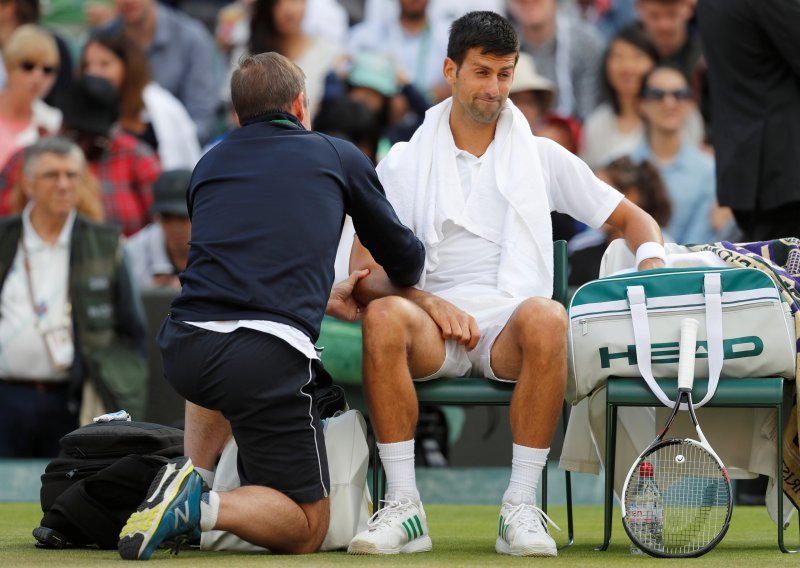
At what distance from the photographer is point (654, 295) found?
16.5 feet

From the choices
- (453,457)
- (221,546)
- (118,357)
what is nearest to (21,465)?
(118,357)

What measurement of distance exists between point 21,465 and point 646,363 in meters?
4.01

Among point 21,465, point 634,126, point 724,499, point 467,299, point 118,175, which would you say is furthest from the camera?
point 634,126

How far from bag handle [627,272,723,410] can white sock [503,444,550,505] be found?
418 millimetres

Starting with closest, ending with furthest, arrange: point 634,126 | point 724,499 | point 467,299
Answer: point 724,499, point 467,299, point 634,126

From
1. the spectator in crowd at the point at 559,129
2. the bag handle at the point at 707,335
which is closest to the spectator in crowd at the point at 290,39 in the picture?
the spectator in crowd at the point at 559,129

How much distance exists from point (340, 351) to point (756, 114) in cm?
209

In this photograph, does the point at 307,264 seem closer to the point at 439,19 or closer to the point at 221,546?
the point at 221,546

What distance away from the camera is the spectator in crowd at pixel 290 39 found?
10492 millimetres

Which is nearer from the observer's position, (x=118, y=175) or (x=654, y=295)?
(x=654, y=295)

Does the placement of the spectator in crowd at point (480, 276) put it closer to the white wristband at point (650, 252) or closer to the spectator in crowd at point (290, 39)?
the white wristband at point (650, 252)

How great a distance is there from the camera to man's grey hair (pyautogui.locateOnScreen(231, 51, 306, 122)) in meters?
4.92

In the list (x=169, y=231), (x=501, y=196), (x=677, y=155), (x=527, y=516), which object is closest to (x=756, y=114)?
(x=501, y=196)

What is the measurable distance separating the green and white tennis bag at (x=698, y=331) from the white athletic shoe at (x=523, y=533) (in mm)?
493
